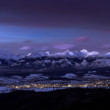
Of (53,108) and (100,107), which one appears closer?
(100,107)

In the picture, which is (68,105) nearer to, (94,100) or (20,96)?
(94,100)

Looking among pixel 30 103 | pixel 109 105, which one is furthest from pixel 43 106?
pixel 109 105

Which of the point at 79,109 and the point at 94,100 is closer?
the point at 79,109

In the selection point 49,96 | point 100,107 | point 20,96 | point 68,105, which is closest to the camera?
point 100,107

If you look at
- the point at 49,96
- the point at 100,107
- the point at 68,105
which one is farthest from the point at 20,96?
the point at 100,107

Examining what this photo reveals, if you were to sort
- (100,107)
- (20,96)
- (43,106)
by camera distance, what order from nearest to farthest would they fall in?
(100,107)
(43,106)
(20,96)

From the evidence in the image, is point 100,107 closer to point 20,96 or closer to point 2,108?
point 2,108

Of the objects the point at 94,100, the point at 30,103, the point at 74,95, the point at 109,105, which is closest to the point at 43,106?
the point at 30,103

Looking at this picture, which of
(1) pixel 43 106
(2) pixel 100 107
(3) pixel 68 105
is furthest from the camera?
(1) pixel 43 106
